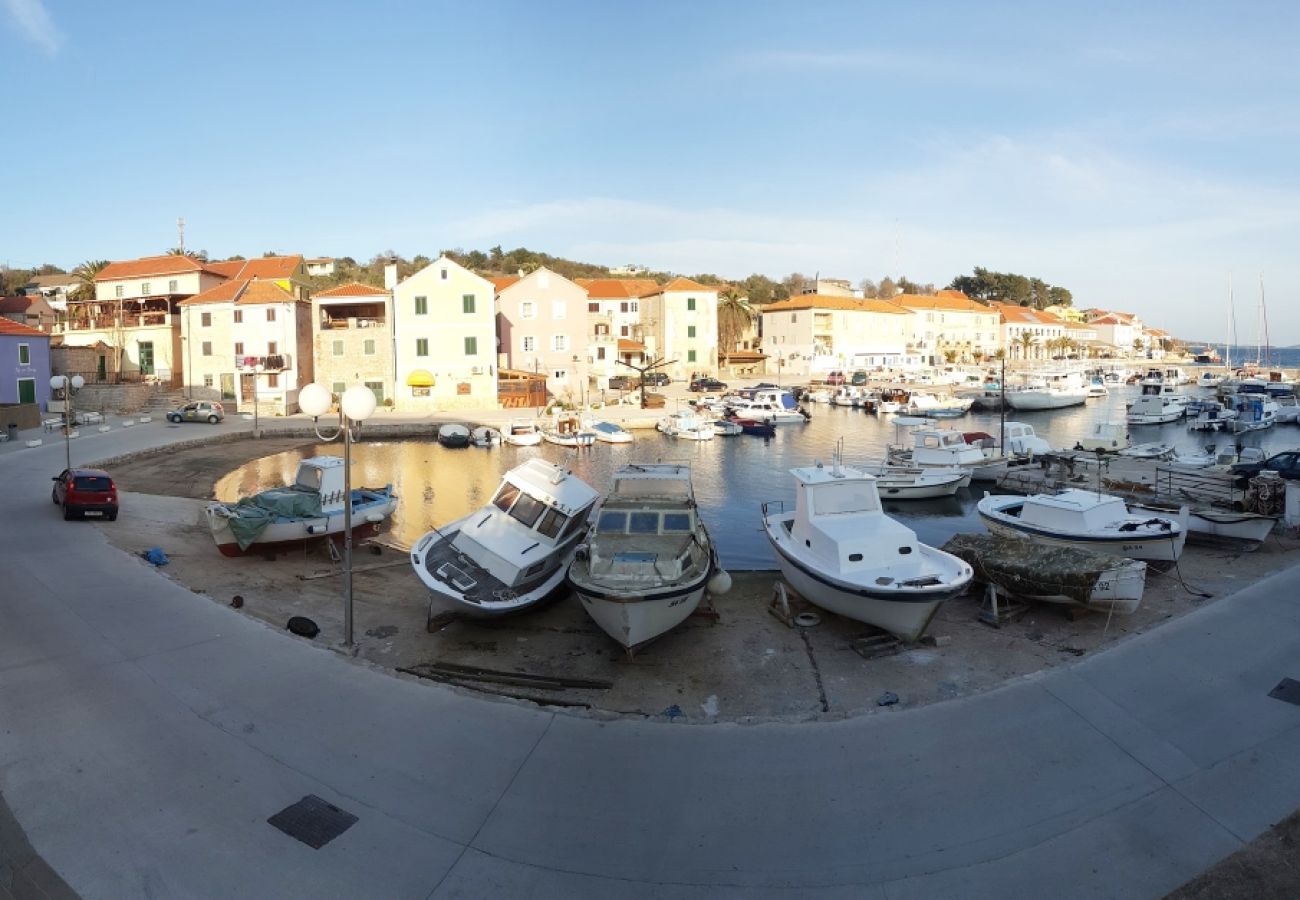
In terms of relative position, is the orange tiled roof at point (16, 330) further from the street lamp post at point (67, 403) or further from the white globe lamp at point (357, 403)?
the white globe lamp at point (357, 403)

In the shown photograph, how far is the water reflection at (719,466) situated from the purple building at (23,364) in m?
15.4

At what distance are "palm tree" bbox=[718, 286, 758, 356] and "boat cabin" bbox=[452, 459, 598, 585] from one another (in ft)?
262

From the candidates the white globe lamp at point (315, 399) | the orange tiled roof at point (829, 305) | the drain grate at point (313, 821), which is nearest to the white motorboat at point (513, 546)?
the white globe lamp at point (315, 399)

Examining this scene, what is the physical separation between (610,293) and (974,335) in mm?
57509

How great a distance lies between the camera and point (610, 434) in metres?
48.2

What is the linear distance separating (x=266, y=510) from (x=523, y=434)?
27.9 meters

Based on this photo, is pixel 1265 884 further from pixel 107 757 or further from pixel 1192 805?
pixel 107 757

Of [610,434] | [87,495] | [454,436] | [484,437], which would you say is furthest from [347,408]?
[610,434]

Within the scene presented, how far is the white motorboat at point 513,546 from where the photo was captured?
14055 mm

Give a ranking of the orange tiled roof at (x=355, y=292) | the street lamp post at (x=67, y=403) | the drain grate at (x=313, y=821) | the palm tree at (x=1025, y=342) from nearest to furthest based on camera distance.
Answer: the drain grate at (x=313, y=821) < the street lamp post at (x=67, y=403) < the orange tiled roof at (x=355, y=292) < the palm tree at (x=1025, y=342)

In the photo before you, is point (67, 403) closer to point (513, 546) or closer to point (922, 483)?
point (513, 546)

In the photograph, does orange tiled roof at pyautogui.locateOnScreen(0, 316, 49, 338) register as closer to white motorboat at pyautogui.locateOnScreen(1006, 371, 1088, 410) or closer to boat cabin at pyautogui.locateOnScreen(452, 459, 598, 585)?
boat cabin at pyautogui.locateOnScreen(452, 459, 598, 585)

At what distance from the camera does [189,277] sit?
60781 millimetres


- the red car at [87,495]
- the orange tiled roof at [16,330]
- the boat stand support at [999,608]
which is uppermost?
the orange tiled roof at [16,330]
